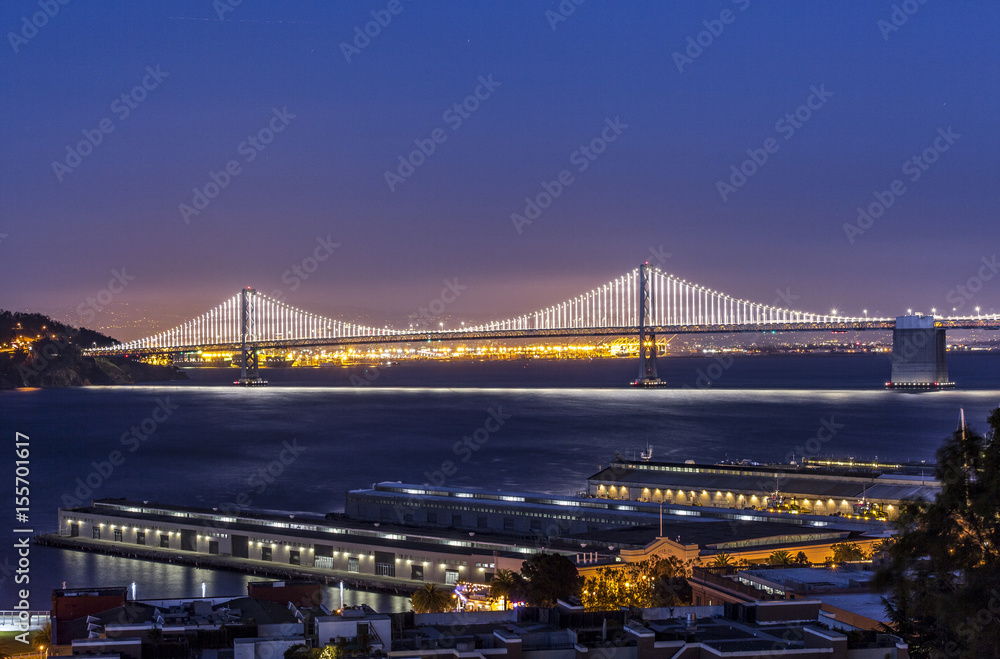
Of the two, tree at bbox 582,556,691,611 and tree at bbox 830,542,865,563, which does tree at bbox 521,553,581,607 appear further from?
tree at bbox 830,542,865,563

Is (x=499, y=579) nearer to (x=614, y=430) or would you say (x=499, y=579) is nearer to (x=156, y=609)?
(x=156, y=609)

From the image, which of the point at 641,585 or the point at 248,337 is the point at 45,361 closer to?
the point at 248,337

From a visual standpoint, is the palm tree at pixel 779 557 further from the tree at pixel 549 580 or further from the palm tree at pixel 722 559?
the tree at pixel 549 580

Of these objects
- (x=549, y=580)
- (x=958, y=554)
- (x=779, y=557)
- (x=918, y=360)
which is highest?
(x=918, y=360)

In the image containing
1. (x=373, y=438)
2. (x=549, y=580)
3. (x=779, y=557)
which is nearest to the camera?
(x=549, y=580)

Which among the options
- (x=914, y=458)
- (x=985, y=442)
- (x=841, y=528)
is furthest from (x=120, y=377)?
(x=985, y=442)

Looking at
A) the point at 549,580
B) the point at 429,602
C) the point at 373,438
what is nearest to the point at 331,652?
the point at 549,580
